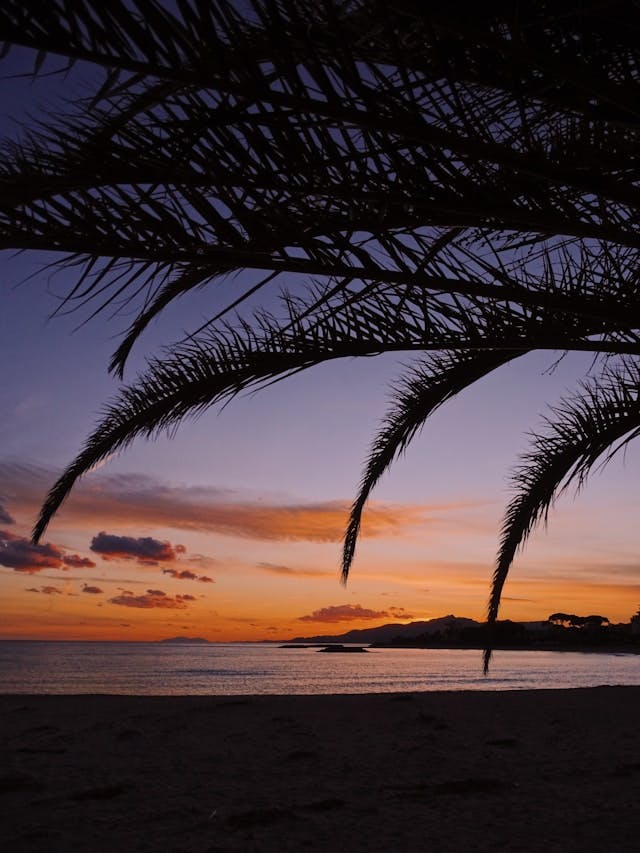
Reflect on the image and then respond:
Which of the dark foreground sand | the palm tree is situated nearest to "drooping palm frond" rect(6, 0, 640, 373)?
the palm tree

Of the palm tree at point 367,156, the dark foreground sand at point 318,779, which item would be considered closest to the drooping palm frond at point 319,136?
the palm tree at point 367,156

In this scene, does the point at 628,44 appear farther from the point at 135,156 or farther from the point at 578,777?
the point at 578,777

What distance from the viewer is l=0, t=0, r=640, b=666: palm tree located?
7.02 feet

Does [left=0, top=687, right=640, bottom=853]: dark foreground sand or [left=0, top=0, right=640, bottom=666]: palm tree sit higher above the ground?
[left=0, top=0, right=640, bottom=666]: palm tree

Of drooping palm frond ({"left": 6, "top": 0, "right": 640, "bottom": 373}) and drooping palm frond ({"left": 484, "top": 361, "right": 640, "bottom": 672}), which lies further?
drooping palm frond ({"left": 484, "top": 361, "right": 640, "bottom": 672})

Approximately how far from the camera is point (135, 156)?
97.7 inches

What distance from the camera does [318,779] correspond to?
5.16m

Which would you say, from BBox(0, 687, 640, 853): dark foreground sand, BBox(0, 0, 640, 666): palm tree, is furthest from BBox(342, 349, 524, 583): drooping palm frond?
BBox(0, 687, 640, 853): dark foreground sand

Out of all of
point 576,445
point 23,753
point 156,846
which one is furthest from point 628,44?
point 23,753

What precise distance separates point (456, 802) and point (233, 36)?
13.9 feet

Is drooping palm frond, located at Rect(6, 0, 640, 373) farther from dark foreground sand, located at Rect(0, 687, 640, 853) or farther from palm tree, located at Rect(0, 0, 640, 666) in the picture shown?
dark foreground sand, located at Rect(0, 687, 640, 853)

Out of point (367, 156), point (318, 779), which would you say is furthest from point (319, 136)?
point (318, 779)

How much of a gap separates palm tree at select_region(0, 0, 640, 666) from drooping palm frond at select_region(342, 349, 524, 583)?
2.57ft

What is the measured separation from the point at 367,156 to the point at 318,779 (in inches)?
170
